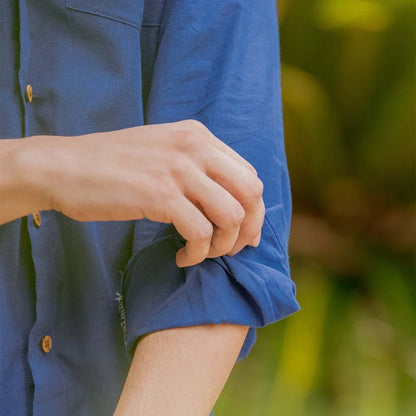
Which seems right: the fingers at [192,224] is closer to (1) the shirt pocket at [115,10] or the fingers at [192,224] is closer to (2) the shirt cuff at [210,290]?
(2) the shirt cuff at [210,290]

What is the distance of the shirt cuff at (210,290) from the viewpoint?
17.9 inches

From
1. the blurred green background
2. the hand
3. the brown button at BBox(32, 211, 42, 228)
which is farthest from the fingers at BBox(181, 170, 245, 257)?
the blurred green background

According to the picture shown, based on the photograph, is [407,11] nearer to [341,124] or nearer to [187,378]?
[341,124]

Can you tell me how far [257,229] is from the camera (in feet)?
1.46

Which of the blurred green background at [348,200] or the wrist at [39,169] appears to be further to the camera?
the blurred green background at [348,200]

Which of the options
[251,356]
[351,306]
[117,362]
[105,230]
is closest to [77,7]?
[105,230]

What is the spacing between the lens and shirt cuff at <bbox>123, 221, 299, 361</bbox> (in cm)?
46

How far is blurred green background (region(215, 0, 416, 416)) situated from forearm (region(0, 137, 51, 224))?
2.89ft

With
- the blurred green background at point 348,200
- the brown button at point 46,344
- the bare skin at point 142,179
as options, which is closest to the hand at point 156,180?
the bare skin at point 142,179

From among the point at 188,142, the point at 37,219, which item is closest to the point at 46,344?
the point at 37,219

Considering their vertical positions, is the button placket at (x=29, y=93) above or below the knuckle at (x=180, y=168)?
below

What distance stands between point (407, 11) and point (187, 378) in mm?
1223

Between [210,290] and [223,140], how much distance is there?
0.37ft

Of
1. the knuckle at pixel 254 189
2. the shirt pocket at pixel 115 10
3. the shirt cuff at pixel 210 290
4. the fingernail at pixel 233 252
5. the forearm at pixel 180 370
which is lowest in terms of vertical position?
the forearm at pixel 180 370
